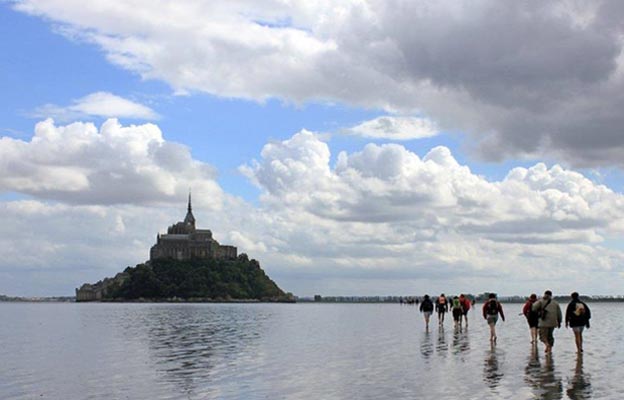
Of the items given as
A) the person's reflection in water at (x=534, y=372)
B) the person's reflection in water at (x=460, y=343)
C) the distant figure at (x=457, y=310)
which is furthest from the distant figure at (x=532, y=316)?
the distant figure at (x=457, y=310)

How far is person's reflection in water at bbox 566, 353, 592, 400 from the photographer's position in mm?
18766

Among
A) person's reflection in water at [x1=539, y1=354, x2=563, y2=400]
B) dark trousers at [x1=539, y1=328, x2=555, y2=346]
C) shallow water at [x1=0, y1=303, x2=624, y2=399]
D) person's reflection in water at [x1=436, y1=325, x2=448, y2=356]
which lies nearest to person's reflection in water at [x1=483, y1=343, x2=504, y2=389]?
shallow water at [x1=0, y1=303, x2=624, y2=399]

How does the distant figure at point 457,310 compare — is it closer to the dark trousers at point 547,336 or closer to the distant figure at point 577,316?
the dark trousers at point 547,336

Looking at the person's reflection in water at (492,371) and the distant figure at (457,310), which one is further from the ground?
the distant figure at (457,310)

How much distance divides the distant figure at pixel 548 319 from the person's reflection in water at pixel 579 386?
5260 mm

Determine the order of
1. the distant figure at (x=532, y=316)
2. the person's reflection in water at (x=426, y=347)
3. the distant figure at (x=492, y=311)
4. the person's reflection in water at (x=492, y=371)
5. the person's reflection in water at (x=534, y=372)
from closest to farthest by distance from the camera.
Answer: the person's reflection in water at (x=534, y=372), the person's reflection in water at (x=492, y=371), the person's reflection in water at (x=426, y=347), the distant figure at (x=532, y=316), the distant figure at (x=492, y=311)

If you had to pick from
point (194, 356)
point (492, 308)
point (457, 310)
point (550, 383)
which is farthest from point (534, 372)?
point (457, 310)

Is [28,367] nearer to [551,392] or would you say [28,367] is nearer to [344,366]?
[344,366]

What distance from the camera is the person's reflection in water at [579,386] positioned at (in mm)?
18766

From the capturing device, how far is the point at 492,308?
1438 inches

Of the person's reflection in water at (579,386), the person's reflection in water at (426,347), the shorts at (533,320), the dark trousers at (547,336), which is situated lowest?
the person's reflection in water at (579,386)

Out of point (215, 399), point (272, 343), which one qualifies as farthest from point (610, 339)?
point (215, 399)

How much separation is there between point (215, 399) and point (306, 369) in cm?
708

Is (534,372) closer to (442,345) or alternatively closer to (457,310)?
(442,345)
